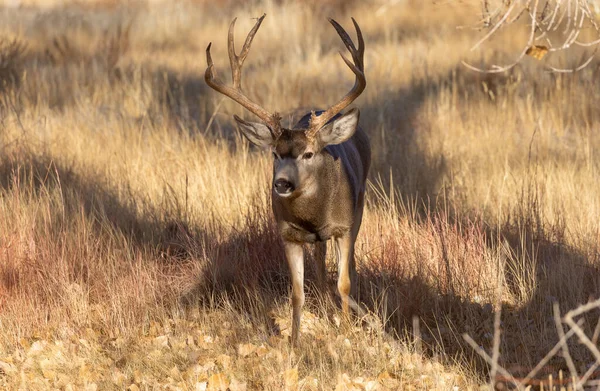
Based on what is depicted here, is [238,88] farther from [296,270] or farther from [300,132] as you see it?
[296,270]

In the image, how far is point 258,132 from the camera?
562 cm

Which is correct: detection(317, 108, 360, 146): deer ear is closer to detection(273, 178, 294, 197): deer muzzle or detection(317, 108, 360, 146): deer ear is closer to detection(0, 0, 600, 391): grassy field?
detection(273, 178, 294, 197): deer muzzle

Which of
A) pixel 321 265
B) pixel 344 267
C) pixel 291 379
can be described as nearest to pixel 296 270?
pixel 344 267

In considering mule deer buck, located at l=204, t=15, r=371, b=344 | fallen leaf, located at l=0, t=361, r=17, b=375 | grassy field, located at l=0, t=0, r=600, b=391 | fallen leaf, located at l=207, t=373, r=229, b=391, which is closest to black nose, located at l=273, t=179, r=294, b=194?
mule deer buck, located at l=204, t=15, r=371, b=344

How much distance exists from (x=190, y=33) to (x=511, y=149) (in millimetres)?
11400

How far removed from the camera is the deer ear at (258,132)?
5.60m

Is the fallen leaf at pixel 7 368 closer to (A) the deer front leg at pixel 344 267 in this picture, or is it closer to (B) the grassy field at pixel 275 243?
(B) the grassy field at pixel 275 243

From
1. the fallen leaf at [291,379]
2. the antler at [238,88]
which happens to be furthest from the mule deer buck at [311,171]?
the fallen leaf at [291,379]

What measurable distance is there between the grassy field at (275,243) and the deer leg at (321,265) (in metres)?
0.14

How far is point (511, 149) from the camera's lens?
944 centimetres

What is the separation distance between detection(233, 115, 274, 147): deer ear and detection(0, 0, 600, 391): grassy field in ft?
3.33

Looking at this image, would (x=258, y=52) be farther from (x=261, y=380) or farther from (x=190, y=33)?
(x=261, y=380)

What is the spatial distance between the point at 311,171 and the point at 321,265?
870 millimetres

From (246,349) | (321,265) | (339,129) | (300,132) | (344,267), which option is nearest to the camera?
(246,349)
